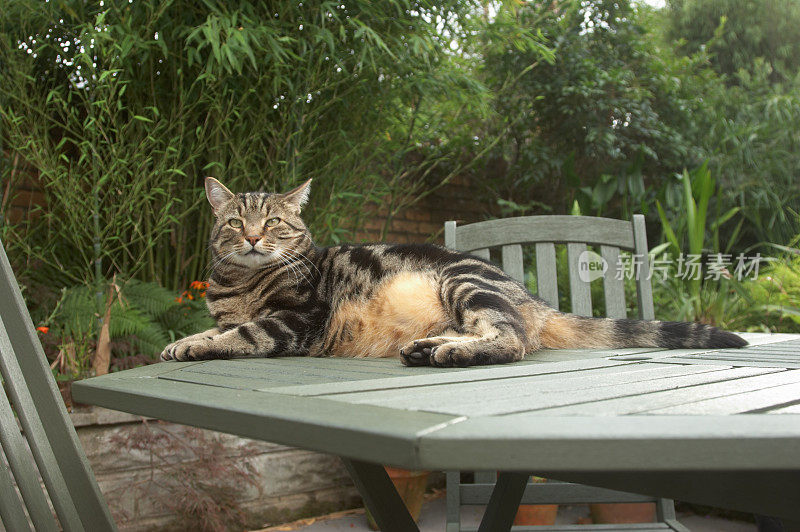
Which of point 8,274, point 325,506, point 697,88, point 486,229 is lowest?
point 325,506

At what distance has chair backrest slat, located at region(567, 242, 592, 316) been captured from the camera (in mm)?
2131

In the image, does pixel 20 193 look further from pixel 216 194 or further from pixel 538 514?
pixel 538 514

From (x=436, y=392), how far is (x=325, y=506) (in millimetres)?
2383

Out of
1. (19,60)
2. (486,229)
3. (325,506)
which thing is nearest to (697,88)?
(486,229)

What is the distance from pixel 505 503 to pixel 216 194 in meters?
1.30

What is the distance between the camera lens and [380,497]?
3.82 feet

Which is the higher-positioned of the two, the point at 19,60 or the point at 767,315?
the point at 19,60

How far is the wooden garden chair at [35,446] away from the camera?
863 mm

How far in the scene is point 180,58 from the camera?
2.83m

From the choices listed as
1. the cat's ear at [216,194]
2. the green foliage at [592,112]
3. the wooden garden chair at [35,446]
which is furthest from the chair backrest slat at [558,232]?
the green foliage at [592,112]

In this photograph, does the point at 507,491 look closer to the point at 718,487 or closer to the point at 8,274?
the point at 718,487

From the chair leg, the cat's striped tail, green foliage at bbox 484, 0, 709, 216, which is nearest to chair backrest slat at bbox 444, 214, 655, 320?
the cat's striped tail

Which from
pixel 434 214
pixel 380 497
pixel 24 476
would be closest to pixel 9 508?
pixel 24 476

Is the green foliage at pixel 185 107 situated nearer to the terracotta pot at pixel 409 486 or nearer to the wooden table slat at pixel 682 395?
the terracotta pot at pixel 409 486
